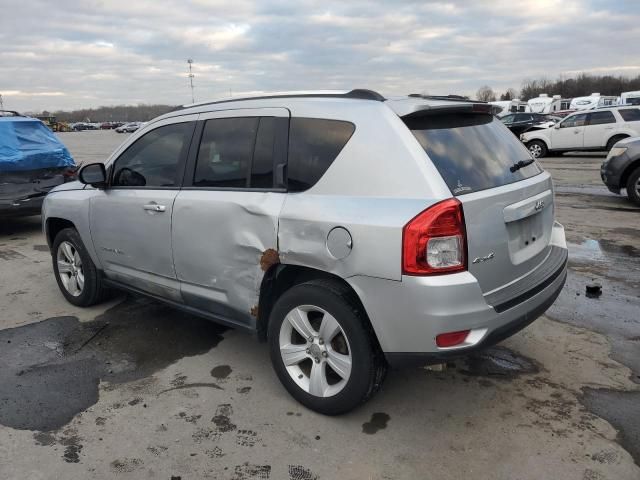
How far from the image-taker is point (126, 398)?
11.3 feet

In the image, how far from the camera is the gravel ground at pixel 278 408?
2748 millimetres

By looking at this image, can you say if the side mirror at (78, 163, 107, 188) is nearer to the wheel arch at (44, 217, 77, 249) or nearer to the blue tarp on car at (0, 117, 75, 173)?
the wheel arch at (44, 217, 77, 249)

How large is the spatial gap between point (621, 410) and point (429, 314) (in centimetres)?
148

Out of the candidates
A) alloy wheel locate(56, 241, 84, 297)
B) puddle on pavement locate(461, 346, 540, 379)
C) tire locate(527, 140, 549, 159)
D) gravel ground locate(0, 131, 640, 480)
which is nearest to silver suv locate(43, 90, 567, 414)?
gravel ground locate(0, 131, 640, 480)

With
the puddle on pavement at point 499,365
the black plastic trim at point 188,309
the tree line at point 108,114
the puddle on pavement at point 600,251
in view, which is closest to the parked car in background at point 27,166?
the black plastic trim at point 188,309

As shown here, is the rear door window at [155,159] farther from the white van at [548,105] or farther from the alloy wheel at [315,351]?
the white van at [548,105]

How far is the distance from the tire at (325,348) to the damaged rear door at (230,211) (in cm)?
28

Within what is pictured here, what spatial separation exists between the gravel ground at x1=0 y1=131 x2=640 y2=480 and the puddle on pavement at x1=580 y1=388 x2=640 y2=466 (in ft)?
0.03

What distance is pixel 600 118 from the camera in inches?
701

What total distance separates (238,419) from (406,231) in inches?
60.8

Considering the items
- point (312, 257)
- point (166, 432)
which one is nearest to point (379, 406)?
point (312, 257)

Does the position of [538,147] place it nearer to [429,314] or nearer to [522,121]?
[522,121]

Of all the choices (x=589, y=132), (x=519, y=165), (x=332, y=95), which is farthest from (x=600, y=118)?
(x=332, y=95)

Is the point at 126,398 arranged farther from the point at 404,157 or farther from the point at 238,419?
the point at 404,157
